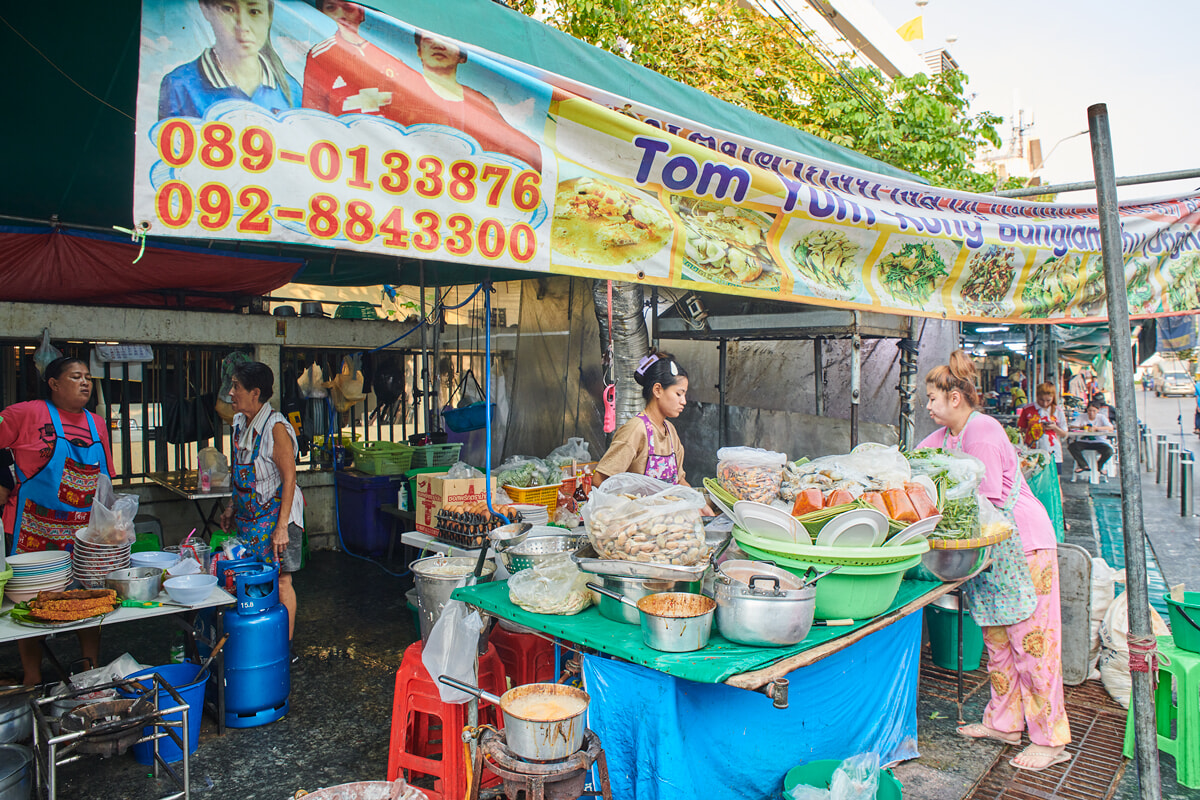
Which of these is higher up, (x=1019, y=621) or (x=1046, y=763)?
(x=1019, y=621)

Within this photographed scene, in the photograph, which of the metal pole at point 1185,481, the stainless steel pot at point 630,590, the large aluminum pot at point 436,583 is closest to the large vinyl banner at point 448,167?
the stainless steel pot at point 630,590

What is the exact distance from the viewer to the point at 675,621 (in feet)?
7.95

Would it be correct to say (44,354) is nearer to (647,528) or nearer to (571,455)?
(571,455)

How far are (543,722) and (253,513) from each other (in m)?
3.05

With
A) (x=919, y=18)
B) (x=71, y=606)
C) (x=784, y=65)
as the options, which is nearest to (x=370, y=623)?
(x=71, y=606)

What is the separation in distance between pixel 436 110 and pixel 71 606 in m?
3.00

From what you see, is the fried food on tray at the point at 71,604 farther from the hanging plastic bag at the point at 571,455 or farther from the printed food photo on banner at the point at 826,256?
the printed food photo on banner at the point at 826,256

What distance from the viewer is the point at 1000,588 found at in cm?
385

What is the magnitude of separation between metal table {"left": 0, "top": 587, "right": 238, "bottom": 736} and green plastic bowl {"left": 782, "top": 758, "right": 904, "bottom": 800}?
117 inches

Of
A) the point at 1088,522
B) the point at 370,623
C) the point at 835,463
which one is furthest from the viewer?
the point at 1088,522

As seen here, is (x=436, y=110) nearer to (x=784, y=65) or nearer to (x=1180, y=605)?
(x=1180, y=605)

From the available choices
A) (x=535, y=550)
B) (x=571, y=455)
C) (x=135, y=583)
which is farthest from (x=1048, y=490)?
(x=135, y=583)

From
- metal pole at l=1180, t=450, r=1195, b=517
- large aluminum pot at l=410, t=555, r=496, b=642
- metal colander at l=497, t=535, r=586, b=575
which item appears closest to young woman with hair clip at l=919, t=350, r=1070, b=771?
metal colander at l=497, t=535, r=586, b=575

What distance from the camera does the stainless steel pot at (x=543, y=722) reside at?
2.18m
